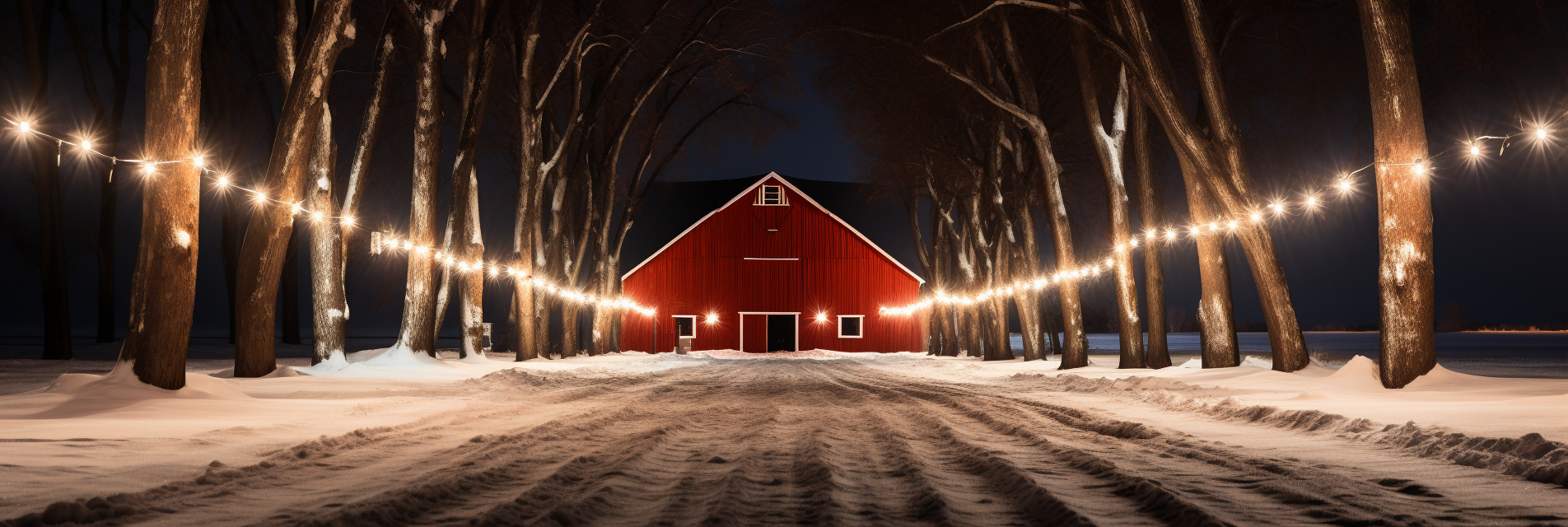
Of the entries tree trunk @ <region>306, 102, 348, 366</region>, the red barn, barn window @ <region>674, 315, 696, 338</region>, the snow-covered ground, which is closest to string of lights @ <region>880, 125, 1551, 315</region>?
the snow-covered ground

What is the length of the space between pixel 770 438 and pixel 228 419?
486cm

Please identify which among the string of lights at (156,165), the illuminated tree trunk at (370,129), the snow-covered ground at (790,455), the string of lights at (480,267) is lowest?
the snow-covered ground at (790,455)

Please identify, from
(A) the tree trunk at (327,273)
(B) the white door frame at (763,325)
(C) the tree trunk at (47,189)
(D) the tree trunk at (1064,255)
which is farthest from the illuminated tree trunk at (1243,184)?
(B) the white door frame at (763,325)

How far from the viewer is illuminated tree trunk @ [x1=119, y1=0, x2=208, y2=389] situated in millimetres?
10352

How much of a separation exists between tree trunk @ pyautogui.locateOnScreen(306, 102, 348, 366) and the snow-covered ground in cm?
462

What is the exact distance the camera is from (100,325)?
33250mm

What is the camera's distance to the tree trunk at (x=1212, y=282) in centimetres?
1698

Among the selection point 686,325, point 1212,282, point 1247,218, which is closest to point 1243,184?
point 1247,218

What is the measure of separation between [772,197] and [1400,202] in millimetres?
36919

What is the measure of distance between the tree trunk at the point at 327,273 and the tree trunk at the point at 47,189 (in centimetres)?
905

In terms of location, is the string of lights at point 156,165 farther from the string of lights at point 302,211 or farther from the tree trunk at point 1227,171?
the tree trunk at point 1227,171

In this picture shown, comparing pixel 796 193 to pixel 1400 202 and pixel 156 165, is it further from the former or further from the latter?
pixel 156 165

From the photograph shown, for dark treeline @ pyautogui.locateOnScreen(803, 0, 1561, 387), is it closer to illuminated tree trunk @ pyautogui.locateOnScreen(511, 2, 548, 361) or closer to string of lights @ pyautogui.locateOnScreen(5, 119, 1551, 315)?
string of lights @ pyautogui.locateOnScreen(5, 119, 1551, 315)

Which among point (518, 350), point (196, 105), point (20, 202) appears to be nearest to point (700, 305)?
point (518, 350)
